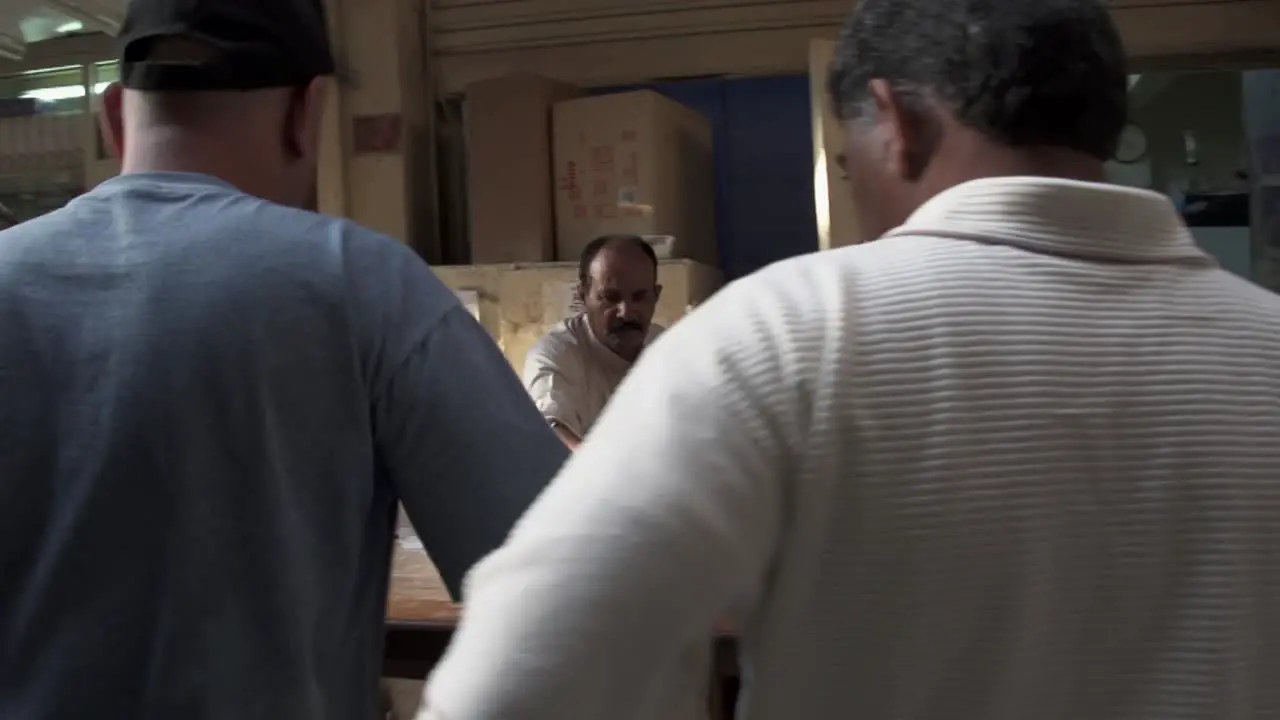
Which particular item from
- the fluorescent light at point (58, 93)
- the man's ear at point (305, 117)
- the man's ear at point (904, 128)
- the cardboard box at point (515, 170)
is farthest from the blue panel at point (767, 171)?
the man's ear at point (904, 128)

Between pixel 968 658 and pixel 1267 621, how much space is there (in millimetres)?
168

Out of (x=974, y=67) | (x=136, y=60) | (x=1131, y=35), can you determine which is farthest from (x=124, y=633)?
(x=1131, y=35)

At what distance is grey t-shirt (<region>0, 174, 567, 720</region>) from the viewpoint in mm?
778

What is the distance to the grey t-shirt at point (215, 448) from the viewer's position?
30.6 inches

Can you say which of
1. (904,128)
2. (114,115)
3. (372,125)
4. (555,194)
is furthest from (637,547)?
(372,125)

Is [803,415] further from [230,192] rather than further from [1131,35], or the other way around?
[1131,35]

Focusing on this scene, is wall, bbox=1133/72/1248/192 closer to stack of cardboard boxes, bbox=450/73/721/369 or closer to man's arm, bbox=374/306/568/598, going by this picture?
stack of cardboard boxes, bbox=450/73/721/369

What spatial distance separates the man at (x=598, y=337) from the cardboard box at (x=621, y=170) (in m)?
0.31

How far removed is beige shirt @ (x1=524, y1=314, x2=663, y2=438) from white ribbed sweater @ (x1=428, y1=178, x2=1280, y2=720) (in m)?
2.28

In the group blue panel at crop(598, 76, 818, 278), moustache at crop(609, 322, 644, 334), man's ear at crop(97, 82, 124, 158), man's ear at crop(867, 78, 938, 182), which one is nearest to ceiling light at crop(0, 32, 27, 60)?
blue panel at crop(598, 76, 818, 278)

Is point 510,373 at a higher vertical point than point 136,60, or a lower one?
lower

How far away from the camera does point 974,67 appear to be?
0.66 m

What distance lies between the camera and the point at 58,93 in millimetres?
4199

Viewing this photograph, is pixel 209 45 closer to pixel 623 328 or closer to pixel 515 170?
pixel 623 328
